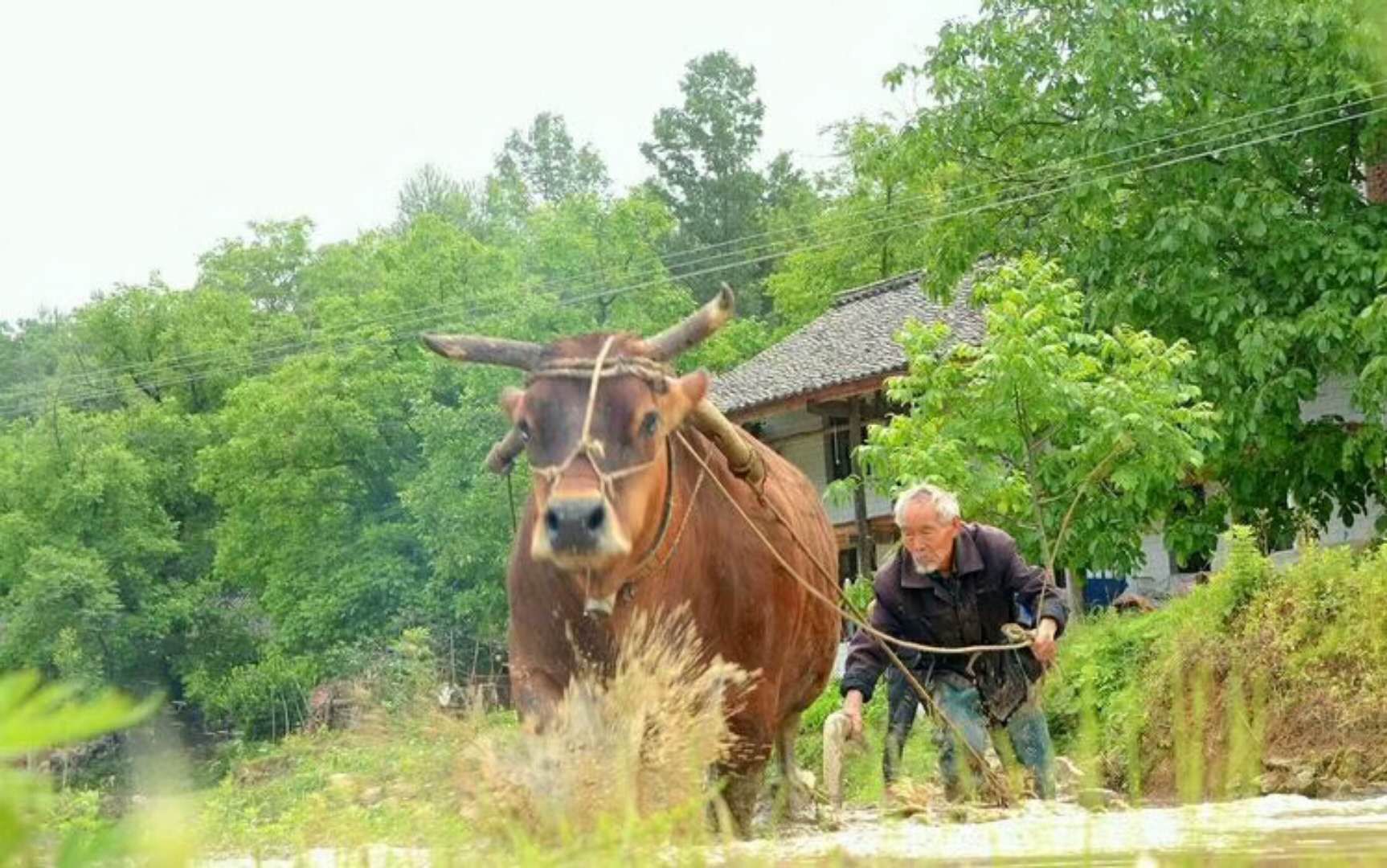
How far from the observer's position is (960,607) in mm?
9141

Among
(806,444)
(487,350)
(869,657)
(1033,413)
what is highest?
(806,444)

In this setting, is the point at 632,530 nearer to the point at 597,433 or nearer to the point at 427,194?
the point at 597,433

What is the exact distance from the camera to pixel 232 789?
7570mm

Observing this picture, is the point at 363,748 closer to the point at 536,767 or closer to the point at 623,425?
the point at 536,767

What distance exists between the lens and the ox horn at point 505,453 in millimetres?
7676

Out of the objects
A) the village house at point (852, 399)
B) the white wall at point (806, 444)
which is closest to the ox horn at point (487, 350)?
the village house at point (852, 399)

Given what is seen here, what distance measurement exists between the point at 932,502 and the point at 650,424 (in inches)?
78.3

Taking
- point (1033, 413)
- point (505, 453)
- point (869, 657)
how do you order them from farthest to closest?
1. point (1033, 413)
2. point (869, 657)
3. point (505, 453)

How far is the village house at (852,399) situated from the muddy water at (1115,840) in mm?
23317

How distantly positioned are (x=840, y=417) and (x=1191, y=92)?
13762 millimetres

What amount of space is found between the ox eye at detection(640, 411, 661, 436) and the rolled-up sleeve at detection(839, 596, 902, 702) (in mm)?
2152

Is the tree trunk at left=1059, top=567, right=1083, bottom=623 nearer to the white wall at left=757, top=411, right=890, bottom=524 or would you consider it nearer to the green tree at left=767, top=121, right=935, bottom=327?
the white wall at left=757, top=411, right=890, bottom=524

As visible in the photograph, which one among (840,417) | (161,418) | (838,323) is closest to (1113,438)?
(840,417)

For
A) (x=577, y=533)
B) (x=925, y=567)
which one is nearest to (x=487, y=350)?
(x=577, y=533)
